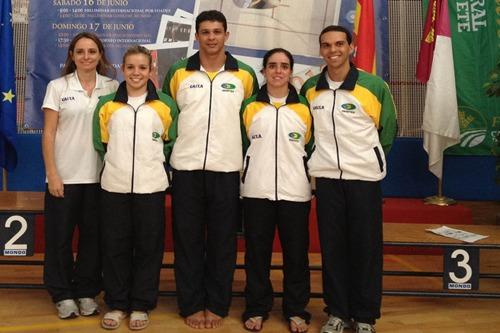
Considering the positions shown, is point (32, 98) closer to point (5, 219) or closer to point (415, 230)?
point (5, 219)

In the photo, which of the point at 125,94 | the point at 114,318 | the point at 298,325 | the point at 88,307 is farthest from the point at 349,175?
the point at 88,307

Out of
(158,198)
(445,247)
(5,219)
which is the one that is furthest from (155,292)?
(445,247)

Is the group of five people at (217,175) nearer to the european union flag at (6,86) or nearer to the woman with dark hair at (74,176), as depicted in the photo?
the woman with dark hair at (74,176)

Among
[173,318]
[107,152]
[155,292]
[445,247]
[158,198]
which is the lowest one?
[173,318]

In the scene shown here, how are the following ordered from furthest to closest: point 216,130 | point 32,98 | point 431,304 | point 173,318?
point 32,98, point 431,304, point 173,318, point 216,130

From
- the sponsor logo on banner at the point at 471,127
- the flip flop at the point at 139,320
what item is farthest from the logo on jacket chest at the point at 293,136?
the sponsor logo on banner at the point at 471,127

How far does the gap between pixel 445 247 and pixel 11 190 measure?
3.35 metres

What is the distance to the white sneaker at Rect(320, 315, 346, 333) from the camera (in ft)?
8.23

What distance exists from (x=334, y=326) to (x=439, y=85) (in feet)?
7.42

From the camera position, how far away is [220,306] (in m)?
2.66

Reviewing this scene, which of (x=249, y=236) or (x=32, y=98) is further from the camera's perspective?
(x=32, y=98)

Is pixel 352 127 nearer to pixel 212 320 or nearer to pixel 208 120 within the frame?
A: pixel 208 120

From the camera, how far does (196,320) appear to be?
2627 mm

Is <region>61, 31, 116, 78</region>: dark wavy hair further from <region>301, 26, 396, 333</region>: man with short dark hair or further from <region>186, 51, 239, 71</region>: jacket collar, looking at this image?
<region>301, 26, 396, 333</region>: man with short dark hair
